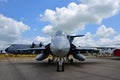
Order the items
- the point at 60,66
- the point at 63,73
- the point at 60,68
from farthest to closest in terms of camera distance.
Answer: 1. the point at 60,68
2. the point at 60,66
3. the point at 63,73

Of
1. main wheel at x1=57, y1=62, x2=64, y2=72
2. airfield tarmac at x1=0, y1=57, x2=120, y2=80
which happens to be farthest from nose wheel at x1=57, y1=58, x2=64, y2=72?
airfield tarmac at x1=0, y1=57, x2=120, y2=80

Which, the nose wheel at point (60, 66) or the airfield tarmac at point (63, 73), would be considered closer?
the airfield tarmac at point (63, 73)

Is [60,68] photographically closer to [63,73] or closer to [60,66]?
[60,66]

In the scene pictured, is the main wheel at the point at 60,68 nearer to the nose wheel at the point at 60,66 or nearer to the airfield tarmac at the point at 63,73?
the nose wheel at the point at 60,66

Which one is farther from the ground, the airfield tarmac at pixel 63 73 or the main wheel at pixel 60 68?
the main wheel at pixel 60 68

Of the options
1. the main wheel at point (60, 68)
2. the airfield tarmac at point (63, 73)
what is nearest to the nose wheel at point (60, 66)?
the main wheel at point (60, 68)

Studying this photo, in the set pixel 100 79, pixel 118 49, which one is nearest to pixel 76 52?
pixel 100 79

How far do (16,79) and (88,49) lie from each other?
1390 cm

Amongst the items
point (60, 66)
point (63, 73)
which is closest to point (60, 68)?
point (60, 66)

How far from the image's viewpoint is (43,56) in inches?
897

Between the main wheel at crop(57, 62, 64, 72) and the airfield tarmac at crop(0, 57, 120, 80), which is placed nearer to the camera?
the airfield tarmac at crop(0, 57, 120, 80)

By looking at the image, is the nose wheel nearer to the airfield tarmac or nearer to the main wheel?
the main wheel

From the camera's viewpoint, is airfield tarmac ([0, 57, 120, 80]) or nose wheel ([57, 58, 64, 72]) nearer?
airfield tarmac ([0, 57, 120, 80])

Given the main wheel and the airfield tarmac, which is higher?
the main wheel
